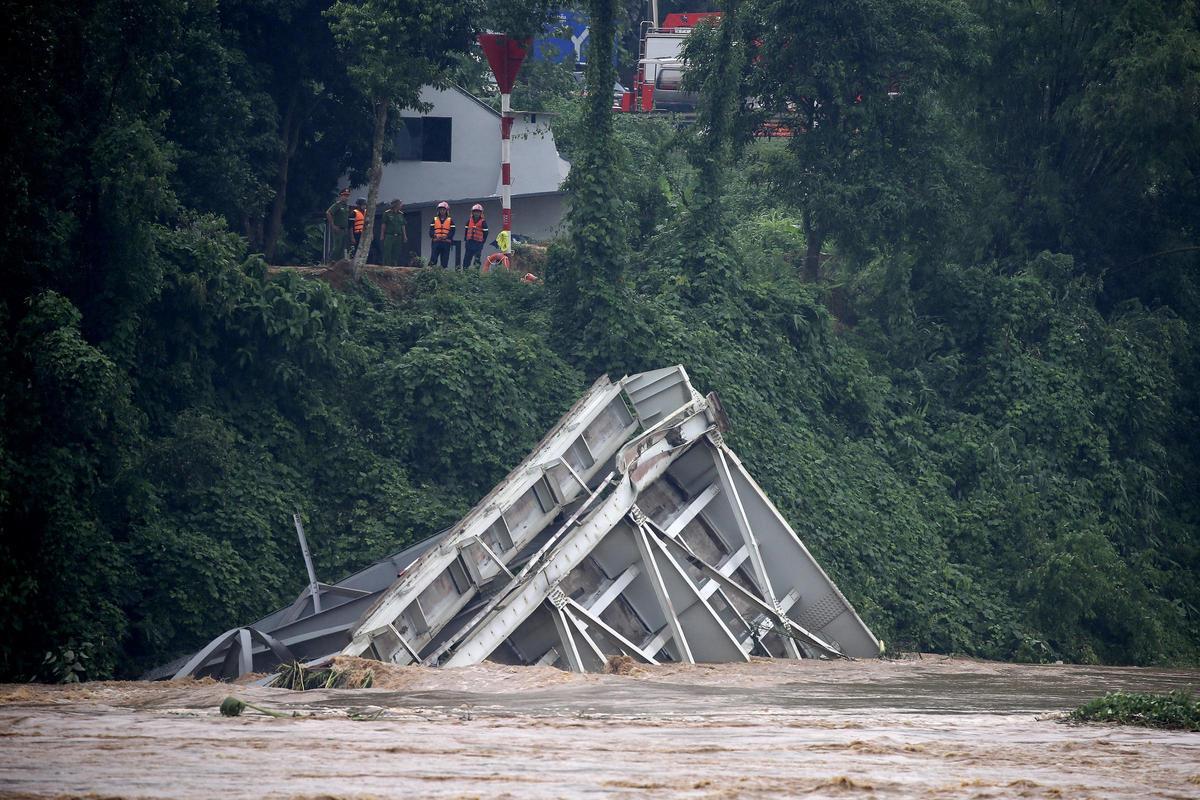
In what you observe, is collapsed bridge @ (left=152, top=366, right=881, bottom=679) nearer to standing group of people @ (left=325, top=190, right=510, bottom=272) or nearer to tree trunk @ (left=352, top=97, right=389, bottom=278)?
tree trunk @ (left=352, top=97, right=389, bottom=278)

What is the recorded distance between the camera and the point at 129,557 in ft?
47.1

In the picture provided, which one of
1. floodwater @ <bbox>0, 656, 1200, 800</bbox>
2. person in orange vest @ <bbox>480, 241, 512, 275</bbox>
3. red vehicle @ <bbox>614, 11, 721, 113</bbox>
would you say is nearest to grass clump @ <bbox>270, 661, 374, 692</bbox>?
floodwater @ <bbox>0, 656, 1200, 800</bbox>

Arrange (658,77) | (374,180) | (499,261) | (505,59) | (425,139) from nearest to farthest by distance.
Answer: (374,180) < (505,59) < (499,261) < (425,139) < (658,77)

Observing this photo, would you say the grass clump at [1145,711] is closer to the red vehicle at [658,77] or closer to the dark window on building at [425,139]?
the dark window on building at [425,139]

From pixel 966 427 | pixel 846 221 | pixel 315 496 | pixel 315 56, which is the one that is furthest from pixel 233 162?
pixel 966 427

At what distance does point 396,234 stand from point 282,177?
204 centimetres

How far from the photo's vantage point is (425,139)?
80.8ft

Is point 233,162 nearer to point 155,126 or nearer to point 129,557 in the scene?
point 155,126

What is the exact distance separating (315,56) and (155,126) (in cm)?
543

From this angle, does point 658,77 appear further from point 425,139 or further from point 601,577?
point 601,577

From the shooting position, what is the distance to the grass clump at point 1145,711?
1030 centimetres

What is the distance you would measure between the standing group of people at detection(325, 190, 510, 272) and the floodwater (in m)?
10.1

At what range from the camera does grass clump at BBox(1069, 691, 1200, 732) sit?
1030 centimetres

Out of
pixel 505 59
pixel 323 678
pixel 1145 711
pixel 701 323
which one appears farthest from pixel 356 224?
pixel 1145 711
